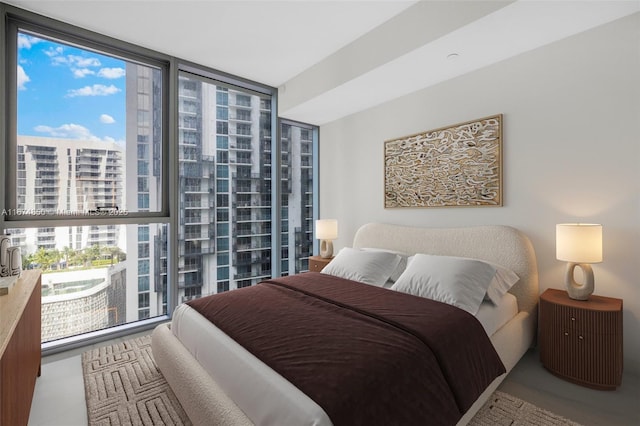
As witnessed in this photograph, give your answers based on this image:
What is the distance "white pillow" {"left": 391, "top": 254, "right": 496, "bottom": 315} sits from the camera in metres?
2.02

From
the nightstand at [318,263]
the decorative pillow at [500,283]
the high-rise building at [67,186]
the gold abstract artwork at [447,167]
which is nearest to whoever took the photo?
the decorative pillow at [500,283]

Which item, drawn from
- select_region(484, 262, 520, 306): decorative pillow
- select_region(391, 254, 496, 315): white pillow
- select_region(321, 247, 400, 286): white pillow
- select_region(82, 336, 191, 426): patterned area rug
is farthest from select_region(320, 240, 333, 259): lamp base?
select_region(82, 336, 191, 426): patterned area rug

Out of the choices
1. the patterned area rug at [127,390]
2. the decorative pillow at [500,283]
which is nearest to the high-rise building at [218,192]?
the patterned area rug at [127,390]

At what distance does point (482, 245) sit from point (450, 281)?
0.75m

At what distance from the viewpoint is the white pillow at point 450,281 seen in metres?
2.02

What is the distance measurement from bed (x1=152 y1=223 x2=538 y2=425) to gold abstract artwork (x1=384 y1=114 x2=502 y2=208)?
1.01 ft

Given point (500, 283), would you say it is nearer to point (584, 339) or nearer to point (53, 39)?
point (584, 339)

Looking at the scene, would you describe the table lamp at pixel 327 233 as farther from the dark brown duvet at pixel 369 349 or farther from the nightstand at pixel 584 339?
the nightstand at pixel 584 339

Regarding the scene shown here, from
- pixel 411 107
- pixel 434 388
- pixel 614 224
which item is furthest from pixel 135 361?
pixel 614 224

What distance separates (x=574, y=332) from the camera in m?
1.99

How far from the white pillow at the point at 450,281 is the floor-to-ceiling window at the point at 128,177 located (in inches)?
83.1

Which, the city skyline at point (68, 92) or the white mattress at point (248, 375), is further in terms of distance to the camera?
the city skyline at point (68, 92)

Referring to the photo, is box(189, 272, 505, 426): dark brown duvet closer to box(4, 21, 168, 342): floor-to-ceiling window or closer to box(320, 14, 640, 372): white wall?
box(320, 14, 640, 372): white wall

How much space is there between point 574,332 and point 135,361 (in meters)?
3.10
